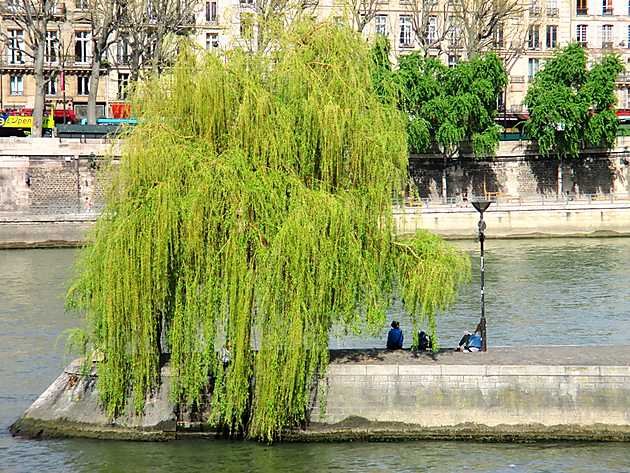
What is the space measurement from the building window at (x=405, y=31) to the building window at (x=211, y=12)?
38.9 feet

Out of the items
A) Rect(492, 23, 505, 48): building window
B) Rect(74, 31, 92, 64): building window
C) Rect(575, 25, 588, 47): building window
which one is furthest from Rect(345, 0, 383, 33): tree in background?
Rect(74, 31, 92, 64): building window

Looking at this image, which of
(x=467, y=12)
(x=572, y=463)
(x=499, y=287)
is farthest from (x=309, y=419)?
(x=467, y=12)

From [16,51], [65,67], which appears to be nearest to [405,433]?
[65,67]

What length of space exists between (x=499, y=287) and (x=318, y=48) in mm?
24840

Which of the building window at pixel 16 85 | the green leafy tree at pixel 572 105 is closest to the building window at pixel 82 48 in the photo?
the building window at pixel 16 85

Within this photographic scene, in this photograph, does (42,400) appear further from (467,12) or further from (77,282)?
(467,12)

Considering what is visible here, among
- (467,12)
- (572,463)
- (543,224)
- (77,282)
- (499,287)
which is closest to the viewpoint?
(572,463)

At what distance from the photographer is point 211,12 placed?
90750mm

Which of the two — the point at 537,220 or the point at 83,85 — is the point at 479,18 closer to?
the point at 537,220

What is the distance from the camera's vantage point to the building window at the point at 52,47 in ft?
289

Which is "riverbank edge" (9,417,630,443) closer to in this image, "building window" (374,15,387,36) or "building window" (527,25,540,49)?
"building window" (374,15,387,36)

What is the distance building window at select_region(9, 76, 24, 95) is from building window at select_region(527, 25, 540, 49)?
107ft

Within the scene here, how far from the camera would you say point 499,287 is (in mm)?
52438

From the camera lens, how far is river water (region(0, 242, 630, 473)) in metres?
26.6
